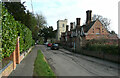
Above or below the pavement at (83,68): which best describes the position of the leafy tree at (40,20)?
above

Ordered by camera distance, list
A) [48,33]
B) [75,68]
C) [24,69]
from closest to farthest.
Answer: [24,69] → [75,68] → [48,33]

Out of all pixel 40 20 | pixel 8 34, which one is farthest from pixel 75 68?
pixel 40 20

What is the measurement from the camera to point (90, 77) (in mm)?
6945

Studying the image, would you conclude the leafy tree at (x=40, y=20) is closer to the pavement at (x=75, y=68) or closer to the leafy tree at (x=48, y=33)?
the leafy tree at (x=48, y=33)

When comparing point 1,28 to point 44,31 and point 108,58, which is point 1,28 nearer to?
point 108,58

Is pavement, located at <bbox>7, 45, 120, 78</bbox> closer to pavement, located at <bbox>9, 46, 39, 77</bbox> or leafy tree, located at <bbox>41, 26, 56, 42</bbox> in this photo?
pavement, located at <bbox>9, 46, 39, 77</bbox>

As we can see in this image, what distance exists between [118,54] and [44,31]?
7010 centimetres

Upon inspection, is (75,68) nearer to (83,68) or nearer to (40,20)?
(83,68)

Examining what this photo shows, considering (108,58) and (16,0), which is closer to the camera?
(108,58)

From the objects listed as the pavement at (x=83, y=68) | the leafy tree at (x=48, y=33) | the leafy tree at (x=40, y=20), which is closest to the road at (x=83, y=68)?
the pavement at (x=83, y=68)

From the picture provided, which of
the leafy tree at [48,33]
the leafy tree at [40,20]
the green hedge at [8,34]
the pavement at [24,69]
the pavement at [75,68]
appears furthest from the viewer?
the leafy tree at [48,33]

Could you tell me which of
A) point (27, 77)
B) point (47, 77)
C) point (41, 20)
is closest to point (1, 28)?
point (27, 77)

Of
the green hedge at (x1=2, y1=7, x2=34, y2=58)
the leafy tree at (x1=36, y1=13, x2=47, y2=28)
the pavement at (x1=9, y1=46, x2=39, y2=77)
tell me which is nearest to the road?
the pavement at (x1=9, y1=46, x2=39, y2=77)

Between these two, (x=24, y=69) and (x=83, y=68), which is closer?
(x=24, y=69)
